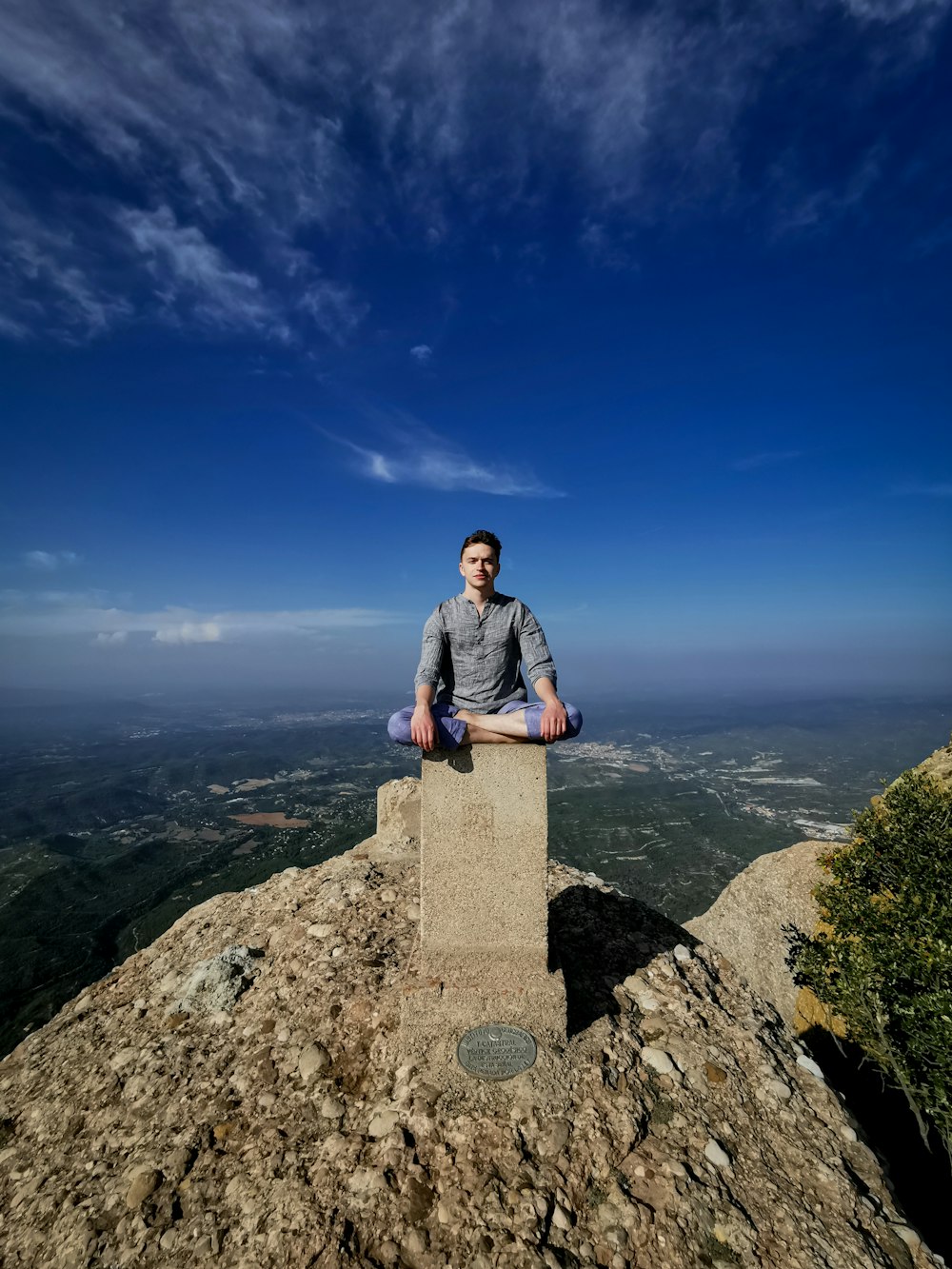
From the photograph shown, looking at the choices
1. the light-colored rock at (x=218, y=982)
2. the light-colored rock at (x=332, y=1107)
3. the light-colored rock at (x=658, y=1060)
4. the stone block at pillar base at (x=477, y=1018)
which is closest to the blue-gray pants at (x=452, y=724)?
the stone block at pillar base at (x=477, y=1018)

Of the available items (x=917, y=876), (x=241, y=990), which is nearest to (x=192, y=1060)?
(x=241, y=990)

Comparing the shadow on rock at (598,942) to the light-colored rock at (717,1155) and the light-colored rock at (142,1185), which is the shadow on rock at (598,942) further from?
the light-colored rock at (142,1185)

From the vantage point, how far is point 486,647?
5.05 metres

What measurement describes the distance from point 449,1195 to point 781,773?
145 metres

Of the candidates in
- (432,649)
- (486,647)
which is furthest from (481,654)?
(432,649)

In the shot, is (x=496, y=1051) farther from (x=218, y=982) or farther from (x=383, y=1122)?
(x=218, y=982)

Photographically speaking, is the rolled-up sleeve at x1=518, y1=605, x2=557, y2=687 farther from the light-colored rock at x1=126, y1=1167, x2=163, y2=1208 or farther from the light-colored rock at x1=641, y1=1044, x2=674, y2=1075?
the light-colored rock at x1=126, y1=1167, x2=163, y2=1208

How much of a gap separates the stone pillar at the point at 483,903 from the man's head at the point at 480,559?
61.2 inches

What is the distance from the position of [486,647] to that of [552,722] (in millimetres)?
1014

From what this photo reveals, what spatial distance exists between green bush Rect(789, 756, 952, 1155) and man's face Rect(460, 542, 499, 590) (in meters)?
6.94

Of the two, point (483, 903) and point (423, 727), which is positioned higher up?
point (423, 727)

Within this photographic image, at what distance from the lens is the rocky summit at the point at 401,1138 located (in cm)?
355

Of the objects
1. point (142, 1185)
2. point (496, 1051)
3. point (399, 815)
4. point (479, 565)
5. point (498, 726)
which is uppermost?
point (479, 565)

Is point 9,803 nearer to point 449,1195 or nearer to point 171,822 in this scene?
point 171,822
